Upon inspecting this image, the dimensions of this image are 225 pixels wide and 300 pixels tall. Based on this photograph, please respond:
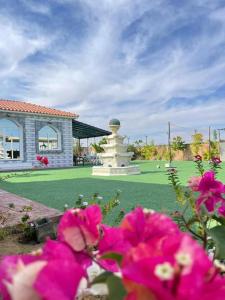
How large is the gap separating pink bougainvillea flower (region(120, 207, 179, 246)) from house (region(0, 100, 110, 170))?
19550mm

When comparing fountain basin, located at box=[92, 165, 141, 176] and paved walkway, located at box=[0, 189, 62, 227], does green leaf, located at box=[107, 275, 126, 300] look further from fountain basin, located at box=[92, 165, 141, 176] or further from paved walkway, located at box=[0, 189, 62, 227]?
fountain basin, located at box=[92, 165, 141, 176]

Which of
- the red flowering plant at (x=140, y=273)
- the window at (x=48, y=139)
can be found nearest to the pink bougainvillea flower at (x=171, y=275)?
the red flowering plant at (x=140, y=273)

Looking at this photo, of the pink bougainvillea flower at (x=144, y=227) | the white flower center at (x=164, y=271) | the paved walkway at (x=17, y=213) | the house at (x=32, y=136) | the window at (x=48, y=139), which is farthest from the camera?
the window at (x=48, y=139)

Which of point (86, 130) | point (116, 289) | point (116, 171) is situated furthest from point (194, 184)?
point (86, 130)

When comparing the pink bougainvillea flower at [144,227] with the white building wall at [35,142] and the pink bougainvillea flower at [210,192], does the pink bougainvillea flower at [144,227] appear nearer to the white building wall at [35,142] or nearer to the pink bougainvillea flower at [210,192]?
the pink bougainvillea flower at [210,192]

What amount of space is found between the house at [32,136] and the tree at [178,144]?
10500 millimetres

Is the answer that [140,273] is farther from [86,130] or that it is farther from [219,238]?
[86,130]

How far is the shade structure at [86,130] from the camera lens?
2330 cm

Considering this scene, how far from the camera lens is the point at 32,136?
20188 millimetres

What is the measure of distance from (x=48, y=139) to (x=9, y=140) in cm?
250

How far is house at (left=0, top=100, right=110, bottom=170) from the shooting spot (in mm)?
19609

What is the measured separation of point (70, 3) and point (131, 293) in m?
10.1

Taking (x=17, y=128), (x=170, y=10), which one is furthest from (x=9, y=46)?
(x=17, y=128)

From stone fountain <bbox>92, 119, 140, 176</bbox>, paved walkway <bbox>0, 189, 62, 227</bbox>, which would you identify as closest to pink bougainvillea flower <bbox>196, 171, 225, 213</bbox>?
paved walkway <bbox>0, 189, 62, 227</bbox>
